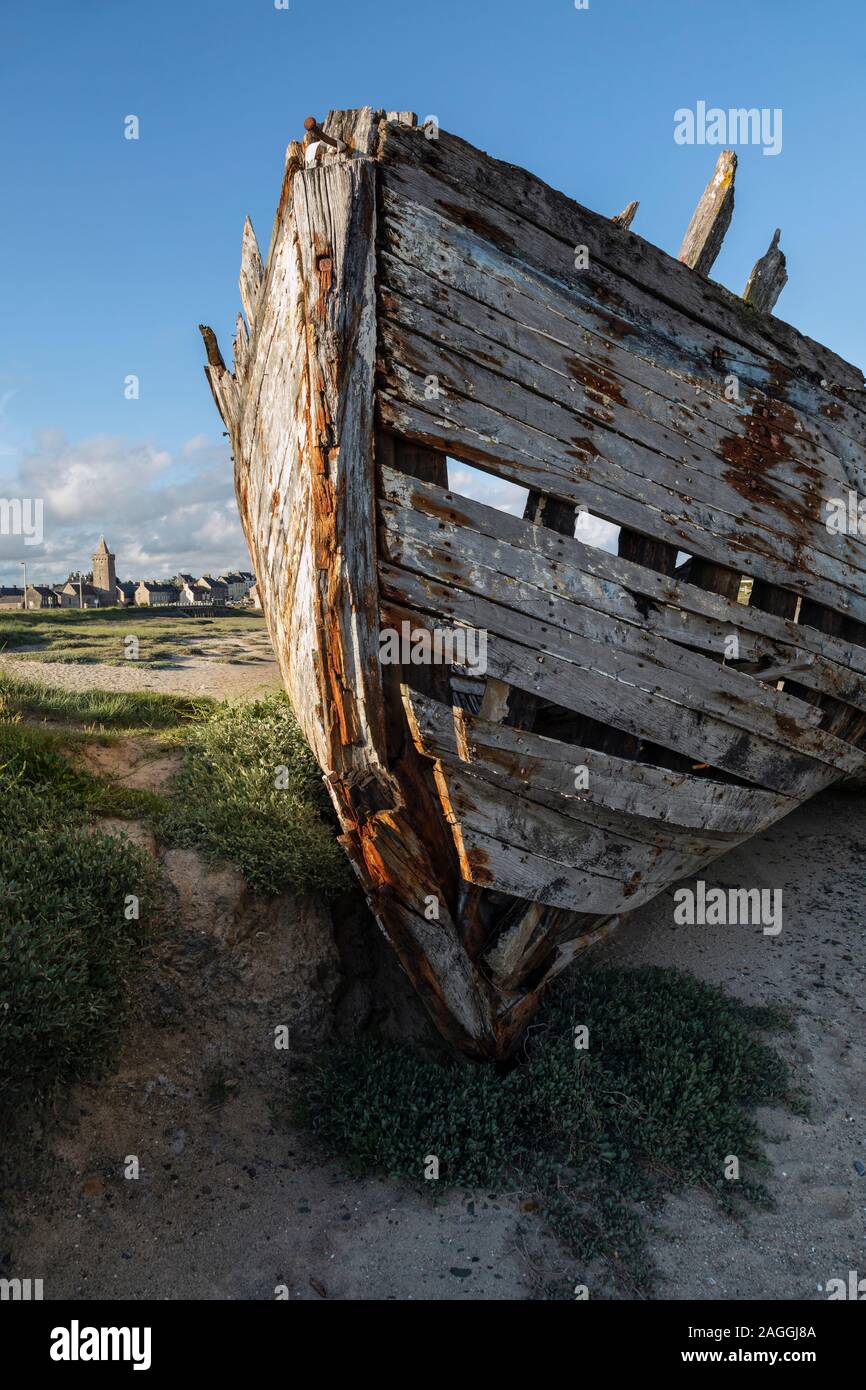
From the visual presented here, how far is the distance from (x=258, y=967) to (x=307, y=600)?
2.91 m

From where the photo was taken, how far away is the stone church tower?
47094 millimetres

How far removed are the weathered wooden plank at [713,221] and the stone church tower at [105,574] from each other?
45.9m

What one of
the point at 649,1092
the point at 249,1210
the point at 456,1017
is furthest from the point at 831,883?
the point at 249,1210

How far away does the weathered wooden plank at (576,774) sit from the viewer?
4086mm

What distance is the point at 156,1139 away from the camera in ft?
15.4

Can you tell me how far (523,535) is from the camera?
13.4 feet

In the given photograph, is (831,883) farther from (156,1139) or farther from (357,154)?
(357,154)

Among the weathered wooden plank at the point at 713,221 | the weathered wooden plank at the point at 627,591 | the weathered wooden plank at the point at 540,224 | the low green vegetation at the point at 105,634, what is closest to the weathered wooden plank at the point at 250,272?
the weathered wooden plank at the point at 540,224

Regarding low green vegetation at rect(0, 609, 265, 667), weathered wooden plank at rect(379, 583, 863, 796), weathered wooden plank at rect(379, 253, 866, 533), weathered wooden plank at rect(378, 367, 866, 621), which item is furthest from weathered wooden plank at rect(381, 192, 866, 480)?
low green vegetation at rect(0, 609, 265, 667)

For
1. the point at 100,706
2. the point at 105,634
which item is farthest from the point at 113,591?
the point at 100,706

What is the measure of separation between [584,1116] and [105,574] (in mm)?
49605

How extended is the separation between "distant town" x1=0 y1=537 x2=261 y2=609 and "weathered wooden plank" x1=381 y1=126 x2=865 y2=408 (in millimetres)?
41457

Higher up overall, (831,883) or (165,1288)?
(831,883)

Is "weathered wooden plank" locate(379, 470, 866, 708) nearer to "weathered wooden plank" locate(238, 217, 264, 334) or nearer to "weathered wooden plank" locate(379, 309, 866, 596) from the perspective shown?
"weathered wooden plank" locate(379, 309, 866, 596)
